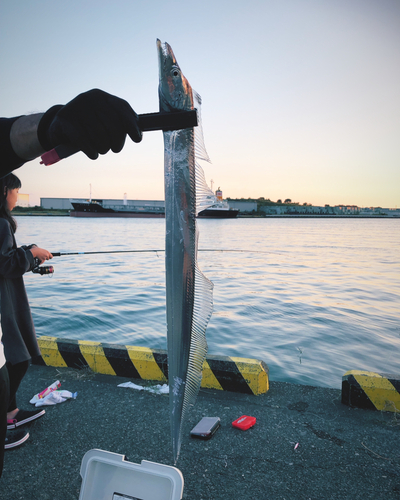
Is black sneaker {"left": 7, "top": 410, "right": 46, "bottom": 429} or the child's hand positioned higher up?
the child's hand

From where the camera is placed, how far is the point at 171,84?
4.75 feet

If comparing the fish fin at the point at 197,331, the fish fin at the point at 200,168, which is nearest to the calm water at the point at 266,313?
the fish fin at the point at 197,331

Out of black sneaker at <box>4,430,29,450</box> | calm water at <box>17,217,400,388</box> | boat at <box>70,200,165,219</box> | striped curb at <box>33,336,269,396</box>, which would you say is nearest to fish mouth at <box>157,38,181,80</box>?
black sneaker at <box>4,430,29,450</box>

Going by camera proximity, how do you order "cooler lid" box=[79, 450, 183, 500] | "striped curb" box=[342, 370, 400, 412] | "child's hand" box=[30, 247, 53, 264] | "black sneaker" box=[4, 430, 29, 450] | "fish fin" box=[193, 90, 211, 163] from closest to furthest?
"fish fin" box=[193, 90, 211, 163] < "cooler lid" box=[79, 450, 183, 500] < "black sneaker" box=[4, 430, 29, 450] < "child's hand" box=[30, 247, 53, 264] < "striped curb" box=[342, 370, 400, 412]

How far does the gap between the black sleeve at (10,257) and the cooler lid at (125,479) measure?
1.85m

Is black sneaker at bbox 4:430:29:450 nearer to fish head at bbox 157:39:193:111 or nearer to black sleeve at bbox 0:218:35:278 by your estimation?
black sleeve at bbox 0:218:35:278

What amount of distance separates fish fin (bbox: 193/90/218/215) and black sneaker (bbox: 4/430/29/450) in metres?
2.78

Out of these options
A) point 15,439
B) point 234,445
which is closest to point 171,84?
point 234,445

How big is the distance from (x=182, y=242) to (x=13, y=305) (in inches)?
94.8

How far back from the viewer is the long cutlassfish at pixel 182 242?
1467 millimetres

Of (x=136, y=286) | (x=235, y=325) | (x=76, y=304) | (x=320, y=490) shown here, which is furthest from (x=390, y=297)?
(x=320, y=490)

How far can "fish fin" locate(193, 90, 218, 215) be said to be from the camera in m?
1.52

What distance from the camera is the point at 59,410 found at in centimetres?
370

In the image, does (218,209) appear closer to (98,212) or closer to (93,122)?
(93,122)
